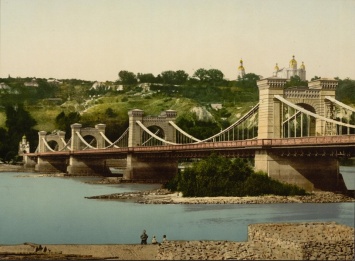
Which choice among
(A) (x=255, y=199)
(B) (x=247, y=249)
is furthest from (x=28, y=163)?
(B) (x=247, y=249)

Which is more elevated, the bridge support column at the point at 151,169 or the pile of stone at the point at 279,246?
the bridge support column at the point at 151,169

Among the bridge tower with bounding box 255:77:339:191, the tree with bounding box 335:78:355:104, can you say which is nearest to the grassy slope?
the tree with bounding box 335:78:355:104

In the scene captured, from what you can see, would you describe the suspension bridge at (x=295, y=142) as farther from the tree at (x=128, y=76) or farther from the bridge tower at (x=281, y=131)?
the tree at (x=128, y=76)

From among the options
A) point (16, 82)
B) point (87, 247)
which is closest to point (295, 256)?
point (87, 247)

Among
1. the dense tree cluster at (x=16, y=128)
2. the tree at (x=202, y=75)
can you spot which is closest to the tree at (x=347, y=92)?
the tree at (x=202, y=75)

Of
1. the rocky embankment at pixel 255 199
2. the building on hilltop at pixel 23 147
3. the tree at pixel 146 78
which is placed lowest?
the rocky embankment at pixel 255 199

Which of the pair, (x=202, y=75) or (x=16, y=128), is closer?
(x=16, y=128)

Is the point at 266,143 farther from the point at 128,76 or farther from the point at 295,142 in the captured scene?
the point at 128,76
